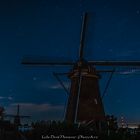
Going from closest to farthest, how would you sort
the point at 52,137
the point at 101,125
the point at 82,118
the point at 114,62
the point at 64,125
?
the point at 52,137, the point at 64,125, the point at 101,125, the point at 82,118, the point at 114,62

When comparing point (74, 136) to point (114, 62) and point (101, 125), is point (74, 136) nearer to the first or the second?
point (101, 125)

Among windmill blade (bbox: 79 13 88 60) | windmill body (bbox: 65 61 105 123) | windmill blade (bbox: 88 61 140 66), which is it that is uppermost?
windmill blade (bbox: 79 13 88 60)

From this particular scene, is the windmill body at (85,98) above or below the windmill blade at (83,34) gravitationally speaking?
below

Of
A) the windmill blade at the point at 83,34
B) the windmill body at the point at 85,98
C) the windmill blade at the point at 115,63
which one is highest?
the windmill blade at the point at 83,34

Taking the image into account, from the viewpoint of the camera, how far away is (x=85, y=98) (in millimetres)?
31141

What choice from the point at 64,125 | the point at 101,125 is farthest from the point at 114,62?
the point at 64,125

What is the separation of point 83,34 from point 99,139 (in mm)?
16815

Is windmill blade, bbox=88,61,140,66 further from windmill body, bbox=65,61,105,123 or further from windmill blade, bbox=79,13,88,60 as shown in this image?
windmill blade, bbox=79,13,88,60

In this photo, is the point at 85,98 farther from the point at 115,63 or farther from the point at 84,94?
the point at 115,63

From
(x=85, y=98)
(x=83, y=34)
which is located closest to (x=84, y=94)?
(x=85, y=98)

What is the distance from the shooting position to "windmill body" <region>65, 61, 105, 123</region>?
3058 centimetres

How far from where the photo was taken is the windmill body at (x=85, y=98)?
3058cm

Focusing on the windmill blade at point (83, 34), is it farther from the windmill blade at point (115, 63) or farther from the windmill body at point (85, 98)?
the windmill blade at point (115, 63)

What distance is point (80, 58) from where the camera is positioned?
32312 millimetres
